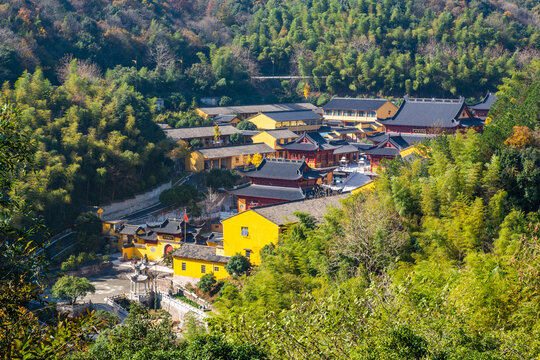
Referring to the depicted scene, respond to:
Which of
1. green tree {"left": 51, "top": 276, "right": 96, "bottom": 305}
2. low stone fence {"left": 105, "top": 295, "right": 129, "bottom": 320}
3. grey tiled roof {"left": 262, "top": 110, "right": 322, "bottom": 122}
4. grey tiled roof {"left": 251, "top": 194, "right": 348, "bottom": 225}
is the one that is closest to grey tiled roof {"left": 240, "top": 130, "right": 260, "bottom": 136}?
grey tiled roof {"left": 262, "top": 110, "right": 322, "bottom": 122}

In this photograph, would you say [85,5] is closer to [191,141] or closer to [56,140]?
[191,141]

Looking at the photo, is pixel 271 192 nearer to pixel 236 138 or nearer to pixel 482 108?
pixel 236 138

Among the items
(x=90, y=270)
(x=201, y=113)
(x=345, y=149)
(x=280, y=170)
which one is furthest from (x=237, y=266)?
(x=201, y=113)

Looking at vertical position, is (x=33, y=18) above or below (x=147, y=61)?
above

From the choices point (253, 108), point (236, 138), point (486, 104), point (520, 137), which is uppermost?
point (520, 137)

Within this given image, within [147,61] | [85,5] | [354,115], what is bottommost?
[354,115]

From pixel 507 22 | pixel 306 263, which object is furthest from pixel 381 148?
pixel 507 22
